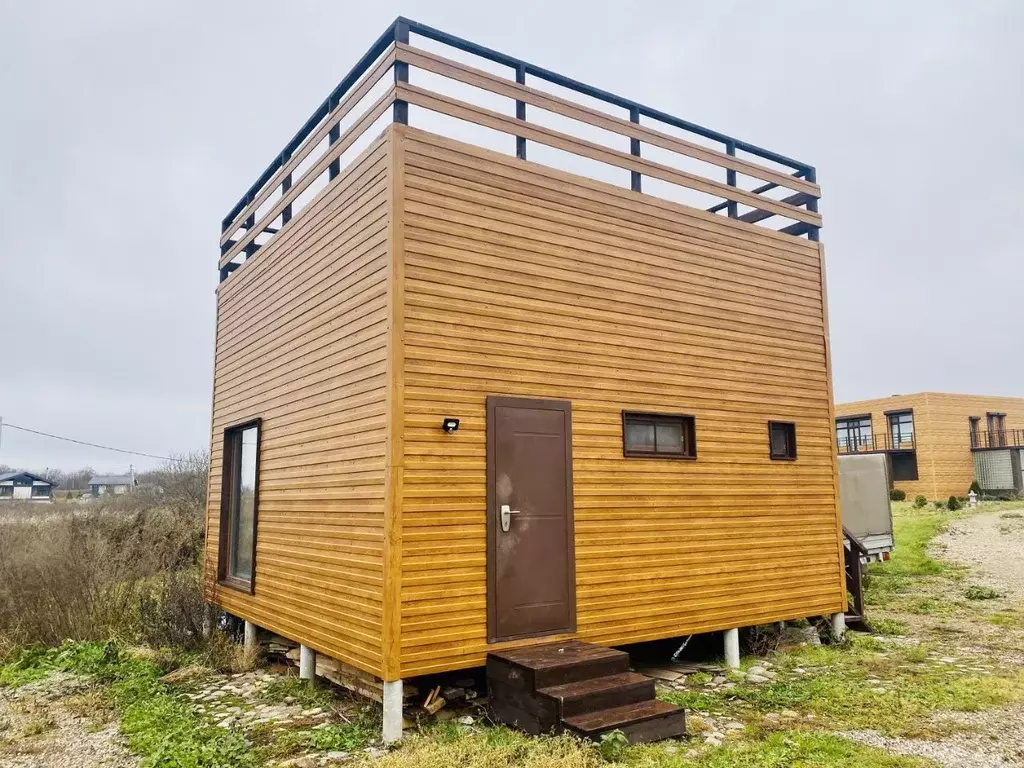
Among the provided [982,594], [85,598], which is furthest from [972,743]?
[85,598]

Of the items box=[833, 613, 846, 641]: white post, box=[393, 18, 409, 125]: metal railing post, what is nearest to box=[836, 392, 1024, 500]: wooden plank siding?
box=[833, 613, 846, 641]: white post

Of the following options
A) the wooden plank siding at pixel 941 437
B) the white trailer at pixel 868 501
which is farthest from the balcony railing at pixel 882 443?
the white trailer at pixel 868 501

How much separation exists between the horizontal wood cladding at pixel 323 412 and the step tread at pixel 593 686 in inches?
52.3

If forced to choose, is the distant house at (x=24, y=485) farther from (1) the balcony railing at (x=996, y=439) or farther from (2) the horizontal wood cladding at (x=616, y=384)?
(2) the horizontal wood cladding at (x=616, y=384)

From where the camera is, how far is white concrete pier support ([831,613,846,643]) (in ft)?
27.1

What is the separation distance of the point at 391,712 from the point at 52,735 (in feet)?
9.85

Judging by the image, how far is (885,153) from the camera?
105 ft

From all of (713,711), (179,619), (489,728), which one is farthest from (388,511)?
(179,619)

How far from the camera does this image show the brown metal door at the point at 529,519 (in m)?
5.86

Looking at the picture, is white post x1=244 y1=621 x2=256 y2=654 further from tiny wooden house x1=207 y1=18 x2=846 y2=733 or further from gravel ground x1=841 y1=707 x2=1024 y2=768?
gravel ground x1=841 y1=707 x2=1024 y2=768

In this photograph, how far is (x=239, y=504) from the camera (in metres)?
9.02

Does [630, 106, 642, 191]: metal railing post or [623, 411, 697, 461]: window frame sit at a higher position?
[630, 106, 642, 191]: metal railing post

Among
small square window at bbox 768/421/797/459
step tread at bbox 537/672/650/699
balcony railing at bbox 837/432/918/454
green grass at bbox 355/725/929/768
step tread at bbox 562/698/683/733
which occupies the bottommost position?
green grass at bbox 355/725/929/768

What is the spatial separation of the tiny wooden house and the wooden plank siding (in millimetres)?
28303
